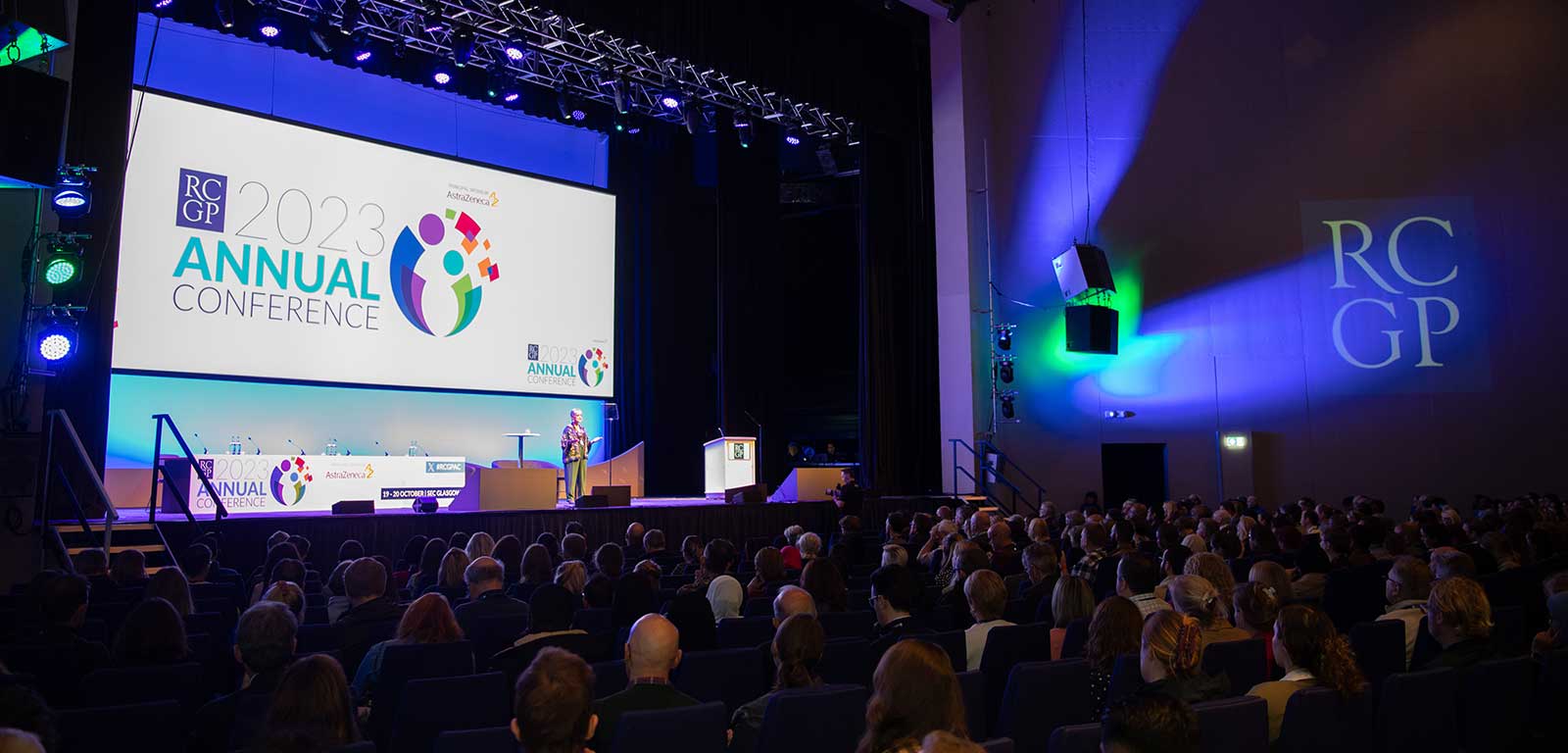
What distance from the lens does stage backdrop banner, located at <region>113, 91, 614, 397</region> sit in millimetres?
10945

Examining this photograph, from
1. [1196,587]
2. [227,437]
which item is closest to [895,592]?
[1196,587]

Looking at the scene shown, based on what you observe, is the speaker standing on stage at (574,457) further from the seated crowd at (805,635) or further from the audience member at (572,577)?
the audience member at (572,577)

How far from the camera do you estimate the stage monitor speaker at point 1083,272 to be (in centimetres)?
1572

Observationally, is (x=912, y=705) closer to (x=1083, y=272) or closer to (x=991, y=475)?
(x=991, y=475)

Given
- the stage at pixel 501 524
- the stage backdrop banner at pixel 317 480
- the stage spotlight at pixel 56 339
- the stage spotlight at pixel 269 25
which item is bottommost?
the stage at pixel 501 524

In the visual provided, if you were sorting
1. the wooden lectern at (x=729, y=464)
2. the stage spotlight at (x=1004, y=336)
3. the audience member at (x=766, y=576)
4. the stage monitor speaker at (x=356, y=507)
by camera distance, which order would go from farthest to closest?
1. the stage spotlight at (x=1004, y=336)
2. the wooden lectern at (x=729, y=464)
3. the stage monitor speaker at (x=356, y=507)
4. the audience member at (x=766, y=576)

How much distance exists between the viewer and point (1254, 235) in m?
16.1

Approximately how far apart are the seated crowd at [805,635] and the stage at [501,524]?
1874 millimetres

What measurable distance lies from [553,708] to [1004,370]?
45.6 ft

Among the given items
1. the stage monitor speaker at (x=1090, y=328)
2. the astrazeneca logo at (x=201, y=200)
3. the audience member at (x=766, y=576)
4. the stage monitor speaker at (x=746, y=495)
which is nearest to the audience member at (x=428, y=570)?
the audience member at (x=766, y=576)

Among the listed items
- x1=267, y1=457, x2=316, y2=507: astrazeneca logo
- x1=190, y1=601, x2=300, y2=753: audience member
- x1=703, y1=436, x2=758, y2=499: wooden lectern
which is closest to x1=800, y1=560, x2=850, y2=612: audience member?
x1=190, y1=601, x2=300, y2=753: audience member

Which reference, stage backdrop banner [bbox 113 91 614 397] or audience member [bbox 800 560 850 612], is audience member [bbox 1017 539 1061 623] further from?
stage backdrop banner [bbox 113 91 614 397]

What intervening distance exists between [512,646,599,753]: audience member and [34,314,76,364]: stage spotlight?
24.8 ft

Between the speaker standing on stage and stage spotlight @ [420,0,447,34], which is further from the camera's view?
the speaker standing on stage
